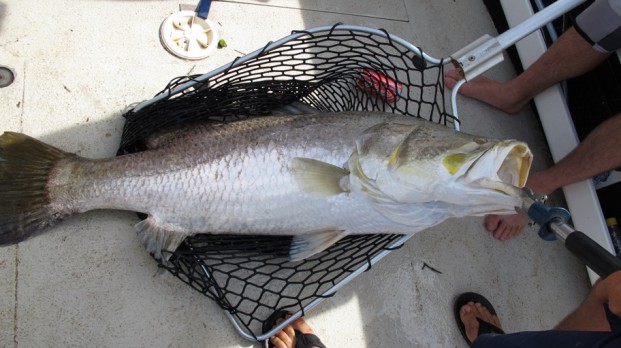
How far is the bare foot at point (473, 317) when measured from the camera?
2.42 meters

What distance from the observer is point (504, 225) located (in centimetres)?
274

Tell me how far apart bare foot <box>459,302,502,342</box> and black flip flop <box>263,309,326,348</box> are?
83cm

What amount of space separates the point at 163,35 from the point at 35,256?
1298mm

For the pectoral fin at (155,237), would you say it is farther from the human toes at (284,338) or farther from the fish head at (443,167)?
the fish head at (443,167)

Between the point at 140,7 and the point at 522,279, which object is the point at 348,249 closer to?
the point at 522,279

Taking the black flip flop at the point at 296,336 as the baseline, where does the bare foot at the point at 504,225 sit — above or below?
above

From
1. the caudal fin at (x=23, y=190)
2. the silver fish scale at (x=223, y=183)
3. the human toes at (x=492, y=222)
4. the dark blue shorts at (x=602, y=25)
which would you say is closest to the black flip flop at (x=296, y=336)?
the silver fish scale at (x=223, y=183)

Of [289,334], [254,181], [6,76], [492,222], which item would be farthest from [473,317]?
[6,76]

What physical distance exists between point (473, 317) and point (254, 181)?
1.47m

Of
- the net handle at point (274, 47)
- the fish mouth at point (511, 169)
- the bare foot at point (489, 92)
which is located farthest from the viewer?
the bare foot at point (489, 92)

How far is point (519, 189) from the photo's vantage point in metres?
1.56

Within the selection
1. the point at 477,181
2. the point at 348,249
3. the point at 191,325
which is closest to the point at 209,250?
the point at 191,325

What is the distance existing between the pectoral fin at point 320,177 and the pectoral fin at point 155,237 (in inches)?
24.6

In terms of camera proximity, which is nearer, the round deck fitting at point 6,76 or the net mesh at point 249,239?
the net mesh at point 249,239
